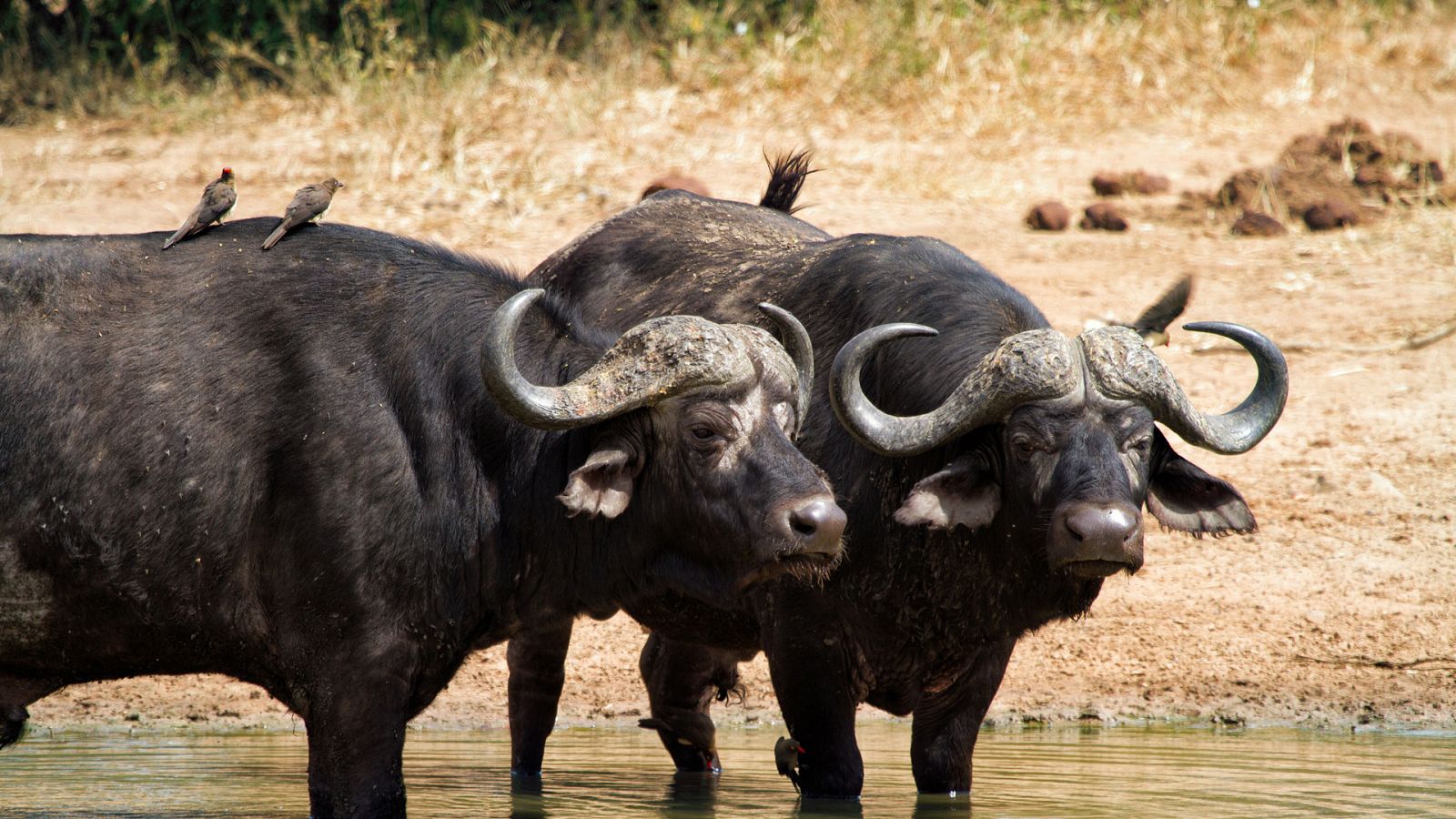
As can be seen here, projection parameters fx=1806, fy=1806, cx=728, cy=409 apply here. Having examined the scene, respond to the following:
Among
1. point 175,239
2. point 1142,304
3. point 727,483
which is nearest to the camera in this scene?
point 727,483

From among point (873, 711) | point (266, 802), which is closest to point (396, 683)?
point (266, 802)

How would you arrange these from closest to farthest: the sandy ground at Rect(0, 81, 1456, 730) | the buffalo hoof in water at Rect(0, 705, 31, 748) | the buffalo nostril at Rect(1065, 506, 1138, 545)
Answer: the buffalo nostril at Rect(1065, 506, 1138, 545)
the buffalo hoof in water at Rect(0, 705, 31, 748)
the sandy ground at Rect(0, 81, 1456, 730)

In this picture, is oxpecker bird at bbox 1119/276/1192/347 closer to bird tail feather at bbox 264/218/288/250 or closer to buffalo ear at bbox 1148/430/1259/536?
buffalo ear at bbox 1148/430/1259/536

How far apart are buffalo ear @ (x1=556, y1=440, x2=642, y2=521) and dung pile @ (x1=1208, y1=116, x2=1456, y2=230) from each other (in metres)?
8.66

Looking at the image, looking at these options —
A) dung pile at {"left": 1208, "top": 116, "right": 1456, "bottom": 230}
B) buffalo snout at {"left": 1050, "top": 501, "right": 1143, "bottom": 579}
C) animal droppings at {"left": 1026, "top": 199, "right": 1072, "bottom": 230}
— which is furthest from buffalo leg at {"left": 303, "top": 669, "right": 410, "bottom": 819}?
dung pile at {"left": 1208, "top": 116, "right": 1456, "bottom": 230}

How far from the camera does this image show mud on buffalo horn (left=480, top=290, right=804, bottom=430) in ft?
15.9

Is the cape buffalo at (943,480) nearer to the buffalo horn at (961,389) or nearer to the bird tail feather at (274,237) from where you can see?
the buffalo horn at (961,389)

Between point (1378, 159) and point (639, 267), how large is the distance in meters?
8.00

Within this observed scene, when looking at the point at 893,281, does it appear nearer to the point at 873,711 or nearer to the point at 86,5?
the point at 873,711

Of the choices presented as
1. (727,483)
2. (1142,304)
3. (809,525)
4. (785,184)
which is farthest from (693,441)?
(1142,304)

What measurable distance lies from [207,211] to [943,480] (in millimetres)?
2485

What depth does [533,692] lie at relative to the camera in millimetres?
7113

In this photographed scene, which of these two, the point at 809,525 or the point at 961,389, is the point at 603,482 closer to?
the point at 809,525

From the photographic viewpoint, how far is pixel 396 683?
5.04m
